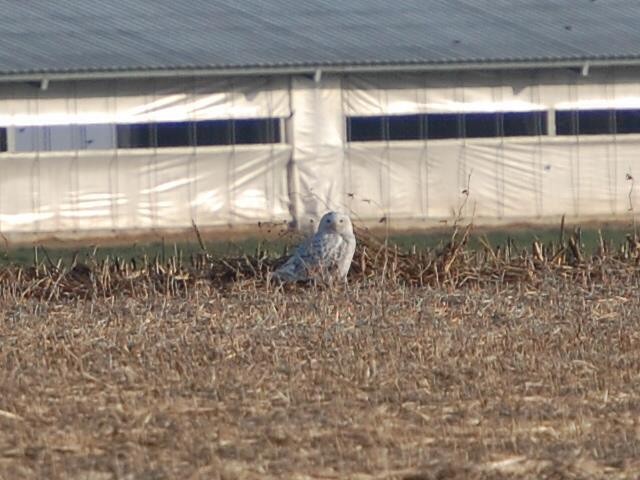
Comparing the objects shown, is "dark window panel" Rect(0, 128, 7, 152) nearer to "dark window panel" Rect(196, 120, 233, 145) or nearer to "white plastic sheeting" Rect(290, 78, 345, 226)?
"dark window panel" Rect(196, 120, 233, 145)

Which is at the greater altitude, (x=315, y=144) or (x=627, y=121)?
(x=627, y=121)

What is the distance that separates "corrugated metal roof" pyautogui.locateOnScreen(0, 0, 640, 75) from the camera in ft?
78.9

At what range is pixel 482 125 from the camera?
2503cm

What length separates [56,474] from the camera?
6.71 m

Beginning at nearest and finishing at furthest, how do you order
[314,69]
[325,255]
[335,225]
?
1. [325,255]
2. [335,225]
3. [314,69]

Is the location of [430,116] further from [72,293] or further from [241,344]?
[241,344]

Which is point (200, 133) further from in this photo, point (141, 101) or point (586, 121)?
point (586, 121)

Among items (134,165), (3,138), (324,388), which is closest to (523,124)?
(134,165)

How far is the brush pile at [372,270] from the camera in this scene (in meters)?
14.0

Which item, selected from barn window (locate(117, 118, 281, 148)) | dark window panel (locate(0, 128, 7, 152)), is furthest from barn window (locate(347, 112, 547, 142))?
dark window panel (locate(0, 128, 7, 152))

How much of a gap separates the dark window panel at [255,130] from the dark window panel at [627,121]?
498 centimetres

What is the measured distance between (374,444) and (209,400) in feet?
4.07

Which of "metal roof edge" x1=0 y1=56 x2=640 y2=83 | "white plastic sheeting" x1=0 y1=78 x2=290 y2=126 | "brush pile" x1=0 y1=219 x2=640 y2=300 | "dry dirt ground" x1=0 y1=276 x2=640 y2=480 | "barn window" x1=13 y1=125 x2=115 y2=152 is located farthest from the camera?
"barn window" x1=13 y1=125 x2=115 y2=152

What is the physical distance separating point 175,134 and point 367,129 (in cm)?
275
